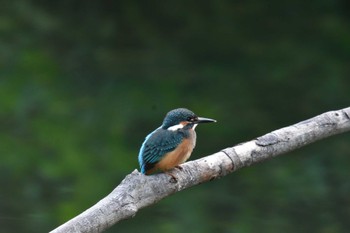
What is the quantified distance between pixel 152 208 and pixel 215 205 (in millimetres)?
386

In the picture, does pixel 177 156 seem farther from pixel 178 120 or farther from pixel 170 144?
pixel 178 120

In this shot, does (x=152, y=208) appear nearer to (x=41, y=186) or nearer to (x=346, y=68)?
(x=41, y=186)

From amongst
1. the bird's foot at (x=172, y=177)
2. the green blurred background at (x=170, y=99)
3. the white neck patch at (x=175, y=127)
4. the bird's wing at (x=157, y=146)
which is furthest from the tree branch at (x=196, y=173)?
the green blurred background at (x=170, y=99)

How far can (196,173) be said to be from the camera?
2438mm

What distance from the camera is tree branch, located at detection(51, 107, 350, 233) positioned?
2068 mm

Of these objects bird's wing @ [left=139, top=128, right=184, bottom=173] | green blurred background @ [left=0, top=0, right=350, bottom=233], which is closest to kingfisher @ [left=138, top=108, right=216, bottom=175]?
bird's wing @ [left=139, top=128, right=184, bottom=173]

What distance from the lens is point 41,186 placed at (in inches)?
209

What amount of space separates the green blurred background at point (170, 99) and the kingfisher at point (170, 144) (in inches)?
86.4

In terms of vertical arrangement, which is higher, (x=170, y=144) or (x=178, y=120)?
(x=178, y=120)

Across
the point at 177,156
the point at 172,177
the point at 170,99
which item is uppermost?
the point at 170,99

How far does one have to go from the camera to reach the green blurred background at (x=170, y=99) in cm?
512

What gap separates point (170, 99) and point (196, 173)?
404 cm

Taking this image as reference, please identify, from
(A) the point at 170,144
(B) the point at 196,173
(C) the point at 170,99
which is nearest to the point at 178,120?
(A) the point at 170,144

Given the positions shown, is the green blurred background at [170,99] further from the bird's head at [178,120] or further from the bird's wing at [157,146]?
the bird's wing at [157,146]
